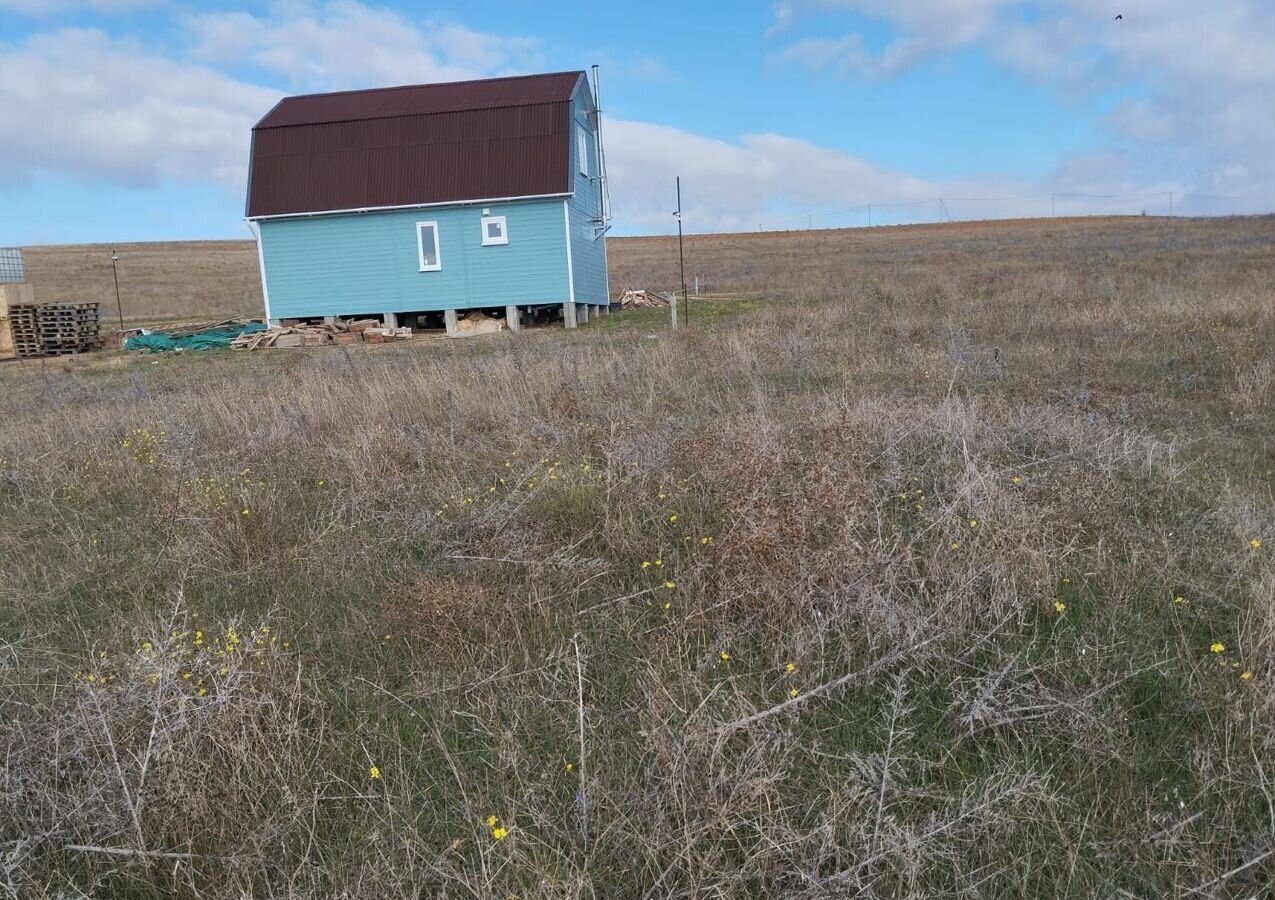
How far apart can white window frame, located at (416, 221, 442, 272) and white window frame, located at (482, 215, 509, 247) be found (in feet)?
3.48

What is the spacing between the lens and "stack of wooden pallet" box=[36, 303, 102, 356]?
59.9 ft

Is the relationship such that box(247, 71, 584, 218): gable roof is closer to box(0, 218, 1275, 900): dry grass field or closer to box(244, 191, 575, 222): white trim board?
box(244, 191, 575, 222): white trim board

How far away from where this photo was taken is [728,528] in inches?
158

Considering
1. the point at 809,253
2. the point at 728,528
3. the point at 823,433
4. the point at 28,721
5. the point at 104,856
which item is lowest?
the point at 104,856

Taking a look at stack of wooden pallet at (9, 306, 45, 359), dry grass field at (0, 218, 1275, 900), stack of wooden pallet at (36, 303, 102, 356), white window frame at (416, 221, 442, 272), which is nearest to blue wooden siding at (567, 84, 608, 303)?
white window frame at (416, 221, 442, 272)

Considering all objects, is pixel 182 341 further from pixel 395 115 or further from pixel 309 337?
pixel 395 115

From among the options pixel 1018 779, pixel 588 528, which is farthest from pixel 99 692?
pixel 1018 779

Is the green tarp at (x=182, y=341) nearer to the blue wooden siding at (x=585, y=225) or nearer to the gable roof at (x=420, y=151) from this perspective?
the gable roof at (x=420, y=151)

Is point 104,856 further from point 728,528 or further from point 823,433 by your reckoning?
point 823,433

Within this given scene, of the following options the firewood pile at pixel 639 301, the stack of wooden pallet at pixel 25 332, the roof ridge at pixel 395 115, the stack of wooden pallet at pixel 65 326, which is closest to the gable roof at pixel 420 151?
the roof ridge at pixel 395 115

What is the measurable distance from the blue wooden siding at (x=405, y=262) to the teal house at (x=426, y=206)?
2 centimetres

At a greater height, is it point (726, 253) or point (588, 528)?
point (726, 253)

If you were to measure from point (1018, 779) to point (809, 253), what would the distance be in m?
53.8

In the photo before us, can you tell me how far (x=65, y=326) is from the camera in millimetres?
18594
